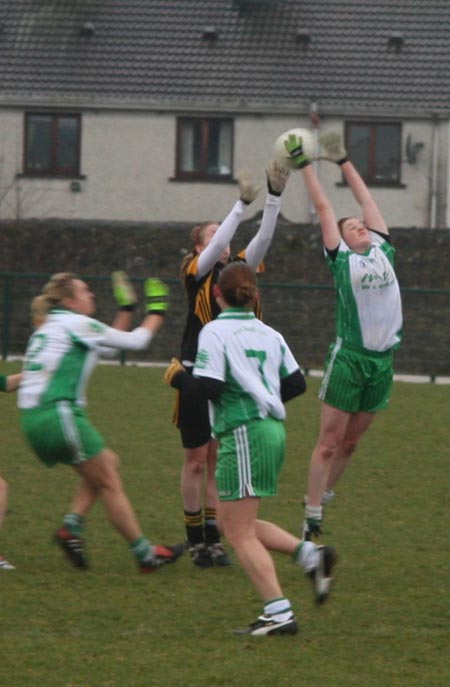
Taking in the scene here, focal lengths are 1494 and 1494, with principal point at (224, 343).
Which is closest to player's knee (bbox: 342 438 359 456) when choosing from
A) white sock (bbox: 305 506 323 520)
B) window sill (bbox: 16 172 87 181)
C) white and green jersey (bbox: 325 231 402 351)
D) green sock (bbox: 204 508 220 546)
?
white sock (bbox: 305 506 323 520)

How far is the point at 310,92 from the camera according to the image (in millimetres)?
32688

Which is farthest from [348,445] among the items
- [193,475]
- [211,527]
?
[193,475]

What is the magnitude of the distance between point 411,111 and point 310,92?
225cm

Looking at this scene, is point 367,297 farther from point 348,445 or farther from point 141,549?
point 141,549

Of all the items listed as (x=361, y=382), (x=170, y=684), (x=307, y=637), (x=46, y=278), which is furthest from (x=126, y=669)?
(x=46, y=278)

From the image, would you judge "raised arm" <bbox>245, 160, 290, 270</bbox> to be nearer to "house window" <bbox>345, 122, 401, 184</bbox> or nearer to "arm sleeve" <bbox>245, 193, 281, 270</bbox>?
"arm sleeve" <bbox>245, 193, 281, 270</bbox>

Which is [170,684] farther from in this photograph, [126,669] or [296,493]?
[296,493]

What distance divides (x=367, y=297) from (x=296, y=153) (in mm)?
1071

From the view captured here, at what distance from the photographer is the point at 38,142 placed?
3331 centimetres

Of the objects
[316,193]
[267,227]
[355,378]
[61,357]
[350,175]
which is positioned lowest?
[355,378]

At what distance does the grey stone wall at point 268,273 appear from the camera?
21547 millimetres

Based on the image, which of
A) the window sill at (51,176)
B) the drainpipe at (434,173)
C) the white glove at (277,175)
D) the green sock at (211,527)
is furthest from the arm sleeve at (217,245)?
the window sill at (51,176)

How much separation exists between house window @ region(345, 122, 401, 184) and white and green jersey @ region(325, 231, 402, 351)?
24.3 meters

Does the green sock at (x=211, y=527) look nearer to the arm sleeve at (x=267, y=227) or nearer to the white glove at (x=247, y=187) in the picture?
the arm sleeve at (x=267, y=227)
